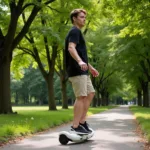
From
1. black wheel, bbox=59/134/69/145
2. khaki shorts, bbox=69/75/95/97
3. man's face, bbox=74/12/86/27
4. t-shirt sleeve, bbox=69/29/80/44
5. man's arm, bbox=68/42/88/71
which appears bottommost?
black wheel, bbox=59/134/69/145

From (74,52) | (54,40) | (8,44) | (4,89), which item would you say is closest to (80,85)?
(74,52)

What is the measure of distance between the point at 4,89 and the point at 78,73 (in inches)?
464

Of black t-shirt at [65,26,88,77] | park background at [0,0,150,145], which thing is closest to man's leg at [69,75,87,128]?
black t-shirt at [65,26,88,77]

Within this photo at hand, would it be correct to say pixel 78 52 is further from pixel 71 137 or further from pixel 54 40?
pixel 54 40

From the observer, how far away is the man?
602cm

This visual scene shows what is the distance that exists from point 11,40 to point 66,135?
37.4 ft

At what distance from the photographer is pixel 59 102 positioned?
99.3 m

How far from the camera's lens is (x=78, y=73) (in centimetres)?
607

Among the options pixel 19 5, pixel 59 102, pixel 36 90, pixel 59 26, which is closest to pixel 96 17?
pixel 59 26

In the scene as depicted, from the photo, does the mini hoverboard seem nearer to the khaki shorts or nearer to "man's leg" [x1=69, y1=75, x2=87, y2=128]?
"man's leg" [x1=69, y1=75, x2=87, y2=128]

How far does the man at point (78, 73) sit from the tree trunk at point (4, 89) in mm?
11320

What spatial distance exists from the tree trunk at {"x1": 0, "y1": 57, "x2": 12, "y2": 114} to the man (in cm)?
1132

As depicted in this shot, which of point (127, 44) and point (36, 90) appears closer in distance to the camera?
point (127, 44)

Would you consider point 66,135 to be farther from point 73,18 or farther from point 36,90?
point 36,90
